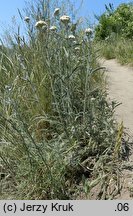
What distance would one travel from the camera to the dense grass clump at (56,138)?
245 cm

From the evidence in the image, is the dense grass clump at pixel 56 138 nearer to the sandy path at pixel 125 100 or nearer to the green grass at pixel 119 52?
the sandy path at pixel 125 100

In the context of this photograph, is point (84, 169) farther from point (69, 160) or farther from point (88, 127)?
point (88, 127)

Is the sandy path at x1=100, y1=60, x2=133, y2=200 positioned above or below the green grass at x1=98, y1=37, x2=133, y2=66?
below

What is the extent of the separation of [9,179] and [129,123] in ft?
3.84

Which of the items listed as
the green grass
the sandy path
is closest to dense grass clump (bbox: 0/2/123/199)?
the sandy path

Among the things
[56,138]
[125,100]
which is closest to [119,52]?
[125,100]

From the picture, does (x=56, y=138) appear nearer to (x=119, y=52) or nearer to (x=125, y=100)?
(x=125, y=100)

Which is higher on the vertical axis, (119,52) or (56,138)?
(119,52)

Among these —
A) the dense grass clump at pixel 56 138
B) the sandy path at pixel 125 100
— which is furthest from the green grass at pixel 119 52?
the dense grass clump at pixel 56 138

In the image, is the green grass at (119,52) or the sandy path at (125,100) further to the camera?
the green grass at (119,52)

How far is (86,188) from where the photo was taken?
2428 millimetres

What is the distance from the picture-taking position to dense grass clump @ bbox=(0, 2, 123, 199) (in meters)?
2.45

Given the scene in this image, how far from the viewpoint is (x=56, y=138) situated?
2.88 metres

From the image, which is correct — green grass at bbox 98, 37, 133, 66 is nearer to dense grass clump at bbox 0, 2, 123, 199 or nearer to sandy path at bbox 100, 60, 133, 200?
sandy path at bbox 100, 60, 133, 200
